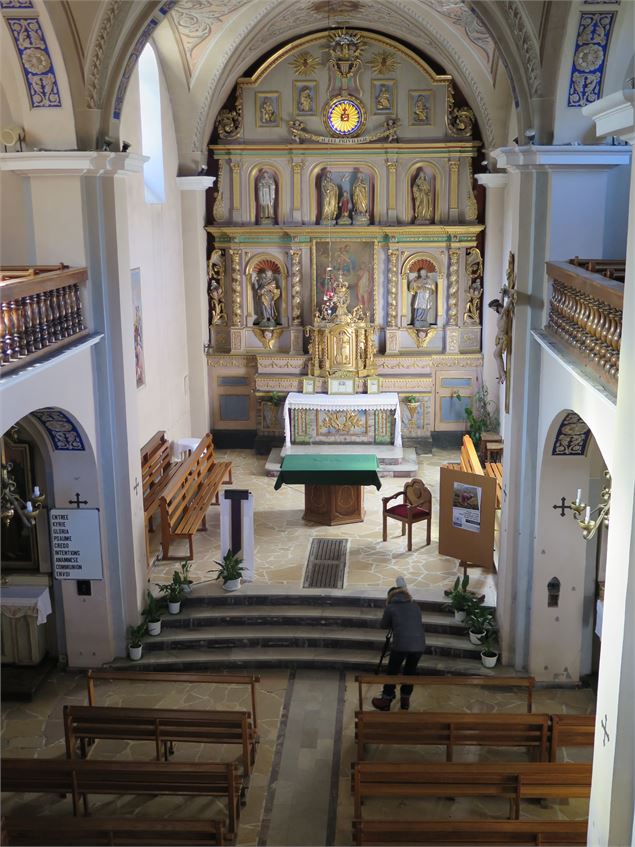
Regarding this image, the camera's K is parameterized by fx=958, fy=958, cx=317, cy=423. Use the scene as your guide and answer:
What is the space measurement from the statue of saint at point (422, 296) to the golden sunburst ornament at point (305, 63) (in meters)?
4.45

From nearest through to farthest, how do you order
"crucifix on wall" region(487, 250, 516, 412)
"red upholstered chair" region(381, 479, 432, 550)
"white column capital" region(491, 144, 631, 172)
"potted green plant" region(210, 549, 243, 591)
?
"white column capital" region(491, 144, 631, 172), "crucifix on wall" region(487, 250, 516, 412), "potted green plant" region(210, 549, 243, 591), "red upholstered chair" region(381, 479, 432, 550)

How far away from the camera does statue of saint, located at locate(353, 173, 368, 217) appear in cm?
1902

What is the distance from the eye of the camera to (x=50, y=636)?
12.0 metres

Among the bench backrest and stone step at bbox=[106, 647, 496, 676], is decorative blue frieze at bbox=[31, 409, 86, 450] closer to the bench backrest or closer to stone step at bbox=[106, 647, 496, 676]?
the bench backrest

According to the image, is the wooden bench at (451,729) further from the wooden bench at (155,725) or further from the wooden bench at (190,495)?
the wooden bench at (190,495)

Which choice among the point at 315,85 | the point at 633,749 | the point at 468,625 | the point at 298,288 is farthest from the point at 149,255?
the point at 633,749

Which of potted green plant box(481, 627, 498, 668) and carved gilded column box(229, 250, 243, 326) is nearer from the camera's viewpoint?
potted green plant box(481, 627, 498, 668)

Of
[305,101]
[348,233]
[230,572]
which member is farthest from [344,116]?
[230,572]

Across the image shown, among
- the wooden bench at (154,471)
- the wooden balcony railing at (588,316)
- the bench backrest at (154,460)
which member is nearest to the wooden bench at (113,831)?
the wooden balcony railing at (588,316)

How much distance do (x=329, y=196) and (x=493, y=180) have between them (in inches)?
127

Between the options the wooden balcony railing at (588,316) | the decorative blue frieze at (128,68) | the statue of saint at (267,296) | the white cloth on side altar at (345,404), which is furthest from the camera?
the statue of saint at (267,296)

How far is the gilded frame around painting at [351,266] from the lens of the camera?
1922 centimetres

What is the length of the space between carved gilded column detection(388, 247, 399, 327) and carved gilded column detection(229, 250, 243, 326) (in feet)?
9.92

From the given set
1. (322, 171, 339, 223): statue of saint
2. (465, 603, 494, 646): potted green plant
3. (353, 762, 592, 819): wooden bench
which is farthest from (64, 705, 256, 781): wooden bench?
(322, 171, 339, 223): statue of saint
